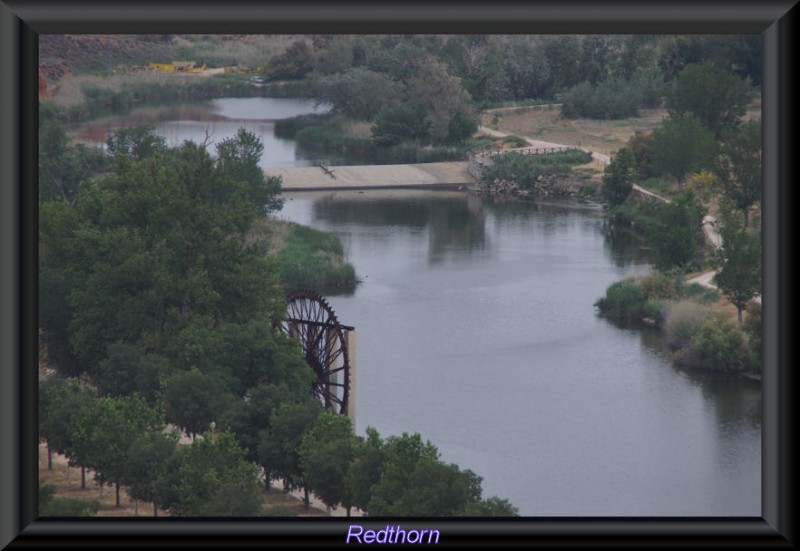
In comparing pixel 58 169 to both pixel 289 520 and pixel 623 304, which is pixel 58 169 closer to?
pixel 623 304

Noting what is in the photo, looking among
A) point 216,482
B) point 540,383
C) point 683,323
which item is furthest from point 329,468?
point 683,323

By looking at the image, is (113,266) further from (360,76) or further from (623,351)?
(360,76)

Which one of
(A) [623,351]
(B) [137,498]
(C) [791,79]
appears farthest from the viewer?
(A) [623,351]

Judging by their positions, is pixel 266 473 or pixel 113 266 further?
pixel 113 266

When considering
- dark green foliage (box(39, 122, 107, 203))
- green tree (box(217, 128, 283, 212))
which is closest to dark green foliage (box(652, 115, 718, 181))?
green tree (box(217, 128, 283, 212))

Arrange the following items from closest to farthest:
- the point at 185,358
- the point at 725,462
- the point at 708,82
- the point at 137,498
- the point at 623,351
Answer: the point at 137,498 → the point at 725,462 → the point at 185,358 → the point at 623,351 → the point at 708,82

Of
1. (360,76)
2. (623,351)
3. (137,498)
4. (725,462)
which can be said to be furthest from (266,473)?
(360,76)

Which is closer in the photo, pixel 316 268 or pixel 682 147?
pixel 316 268

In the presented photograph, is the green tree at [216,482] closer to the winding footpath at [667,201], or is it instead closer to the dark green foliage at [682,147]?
the winding footpath at [667,201]
